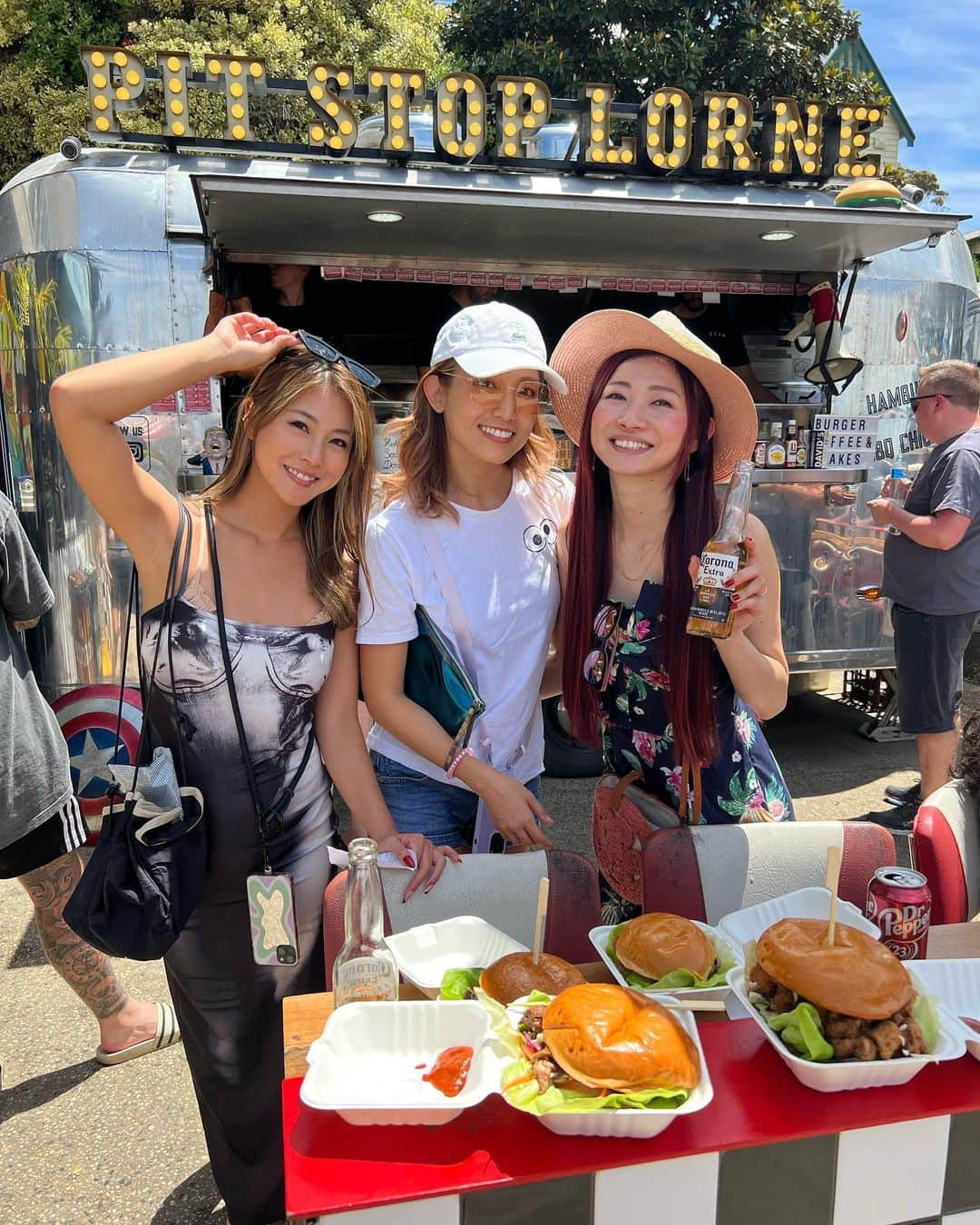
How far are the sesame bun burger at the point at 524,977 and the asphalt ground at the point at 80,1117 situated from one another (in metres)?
0.94

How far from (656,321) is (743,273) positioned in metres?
4.21

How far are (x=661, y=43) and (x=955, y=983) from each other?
56.3 feet

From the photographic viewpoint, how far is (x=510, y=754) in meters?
2.33

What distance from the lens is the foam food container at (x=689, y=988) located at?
4.99 feet

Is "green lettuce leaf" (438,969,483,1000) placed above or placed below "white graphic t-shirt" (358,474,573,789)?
below

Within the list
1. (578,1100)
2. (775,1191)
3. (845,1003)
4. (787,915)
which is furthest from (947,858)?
(578,1100)

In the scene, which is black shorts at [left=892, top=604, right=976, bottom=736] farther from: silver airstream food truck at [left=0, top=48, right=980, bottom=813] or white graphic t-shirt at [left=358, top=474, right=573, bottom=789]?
white graphic t-shirt at [left=358, top=474, right=573, bottom=789]

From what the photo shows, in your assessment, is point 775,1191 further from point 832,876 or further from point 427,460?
point 427,460

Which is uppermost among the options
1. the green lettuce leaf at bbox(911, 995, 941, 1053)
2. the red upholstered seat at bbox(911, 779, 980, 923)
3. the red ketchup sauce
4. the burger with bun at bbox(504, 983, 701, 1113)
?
the burger with bun at bbox(504, 983, 701, 1113)

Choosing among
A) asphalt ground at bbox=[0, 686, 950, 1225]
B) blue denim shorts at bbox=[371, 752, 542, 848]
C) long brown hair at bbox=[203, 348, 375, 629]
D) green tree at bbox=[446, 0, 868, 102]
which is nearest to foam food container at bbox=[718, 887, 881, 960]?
blue denim shorts at bbox=[371, 752, 542, 848]

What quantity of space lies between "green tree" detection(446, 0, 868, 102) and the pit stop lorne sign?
11.5m

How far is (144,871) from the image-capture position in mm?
1835

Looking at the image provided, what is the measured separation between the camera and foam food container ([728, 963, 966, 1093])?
1.27 m

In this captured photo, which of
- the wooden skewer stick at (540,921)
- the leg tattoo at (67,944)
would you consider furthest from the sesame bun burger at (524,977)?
the leg tattoo at (67,944)
